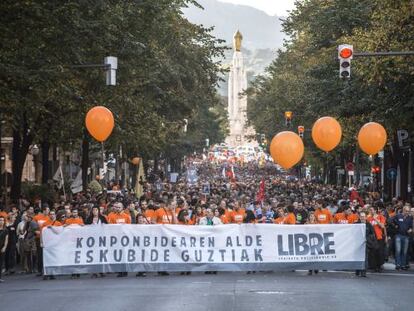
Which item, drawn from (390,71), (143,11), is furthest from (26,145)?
(390,71)

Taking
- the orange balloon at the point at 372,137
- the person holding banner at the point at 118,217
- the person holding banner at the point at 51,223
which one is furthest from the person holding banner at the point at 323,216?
the person holding banner at the point at 51,223

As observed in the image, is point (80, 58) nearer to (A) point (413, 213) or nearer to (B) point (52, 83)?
(B) point (52, 83)

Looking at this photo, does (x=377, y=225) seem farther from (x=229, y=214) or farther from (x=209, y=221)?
(x=229, y=214)

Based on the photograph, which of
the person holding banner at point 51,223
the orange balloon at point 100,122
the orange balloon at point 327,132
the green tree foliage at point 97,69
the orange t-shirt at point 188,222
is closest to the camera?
the person holding banner at point 51,223

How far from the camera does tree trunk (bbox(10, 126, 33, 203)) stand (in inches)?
1454

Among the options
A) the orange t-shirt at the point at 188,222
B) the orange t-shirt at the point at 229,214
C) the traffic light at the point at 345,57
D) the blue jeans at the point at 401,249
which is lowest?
the blue jeans at the point at 401,249

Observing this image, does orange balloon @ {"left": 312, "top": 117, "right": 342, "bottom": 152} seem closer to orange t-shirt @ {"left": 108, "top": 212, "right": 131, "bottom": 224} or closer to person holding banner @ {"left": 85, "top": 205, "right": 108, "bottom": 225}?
orange t-shirt @ {"left": 108, "top": 212, "right": 131, "bottom": 224}

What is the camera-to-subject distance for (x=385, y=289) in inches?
782

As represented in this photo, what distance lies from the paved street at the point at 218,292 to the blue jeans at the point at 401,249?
62.2 inches

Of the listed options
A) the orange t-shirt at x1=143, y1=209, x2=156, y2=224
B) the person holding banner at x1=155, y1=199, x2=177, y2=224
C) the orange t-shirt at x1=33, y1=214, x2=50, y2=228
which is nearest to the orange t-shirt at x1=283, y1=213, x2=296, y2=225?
the person holding banner at x1=155, y1=199, x2=177, y2=224

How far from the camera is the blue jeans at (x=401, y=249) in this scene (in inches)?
991

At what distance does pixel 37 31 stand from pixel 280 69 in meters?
60.6

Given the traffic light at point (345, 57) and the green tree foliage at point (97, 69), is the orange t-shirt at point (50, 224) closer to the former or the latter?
the green tree foliage at point (97, 69)

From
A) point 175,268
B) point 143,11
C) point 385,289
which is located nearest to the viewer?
point 385,289
